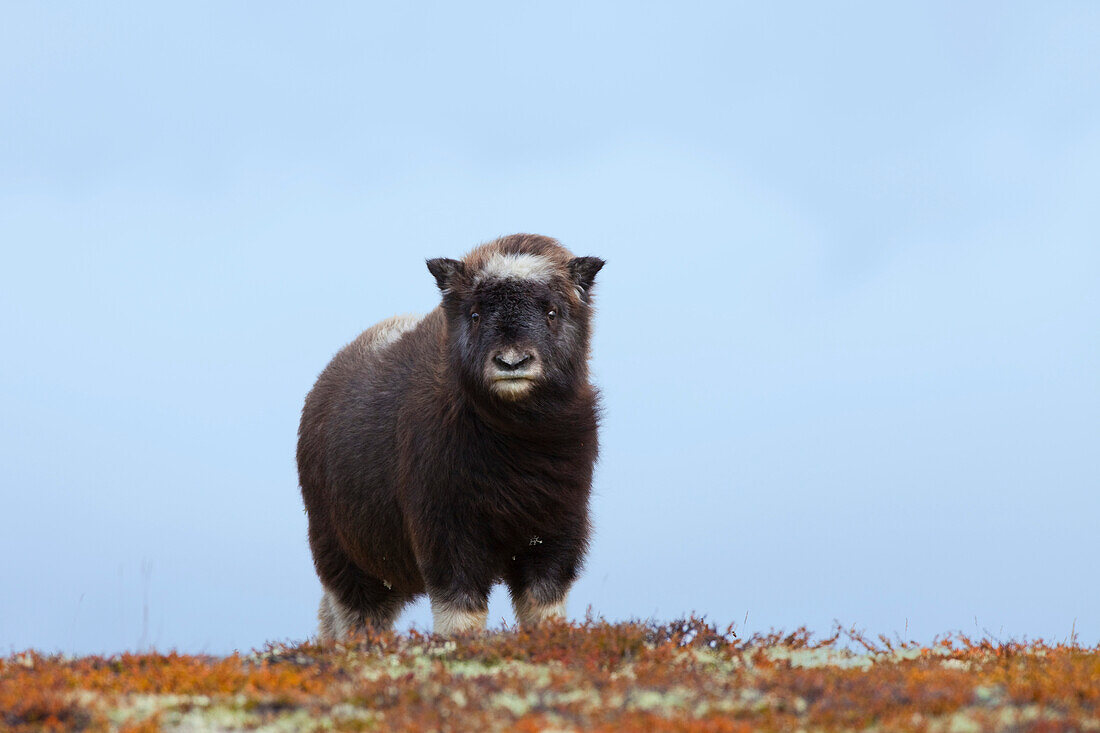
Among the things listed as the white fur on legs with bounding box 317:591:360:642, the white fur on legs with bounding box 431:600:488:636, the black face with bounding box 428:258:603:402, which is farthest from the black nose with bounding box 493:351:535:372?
the white fur on legs with bounding box 317:591:360:642

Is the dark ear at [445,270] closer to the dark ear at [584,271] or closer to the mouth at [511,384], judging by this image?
the dark ear at [584,271]

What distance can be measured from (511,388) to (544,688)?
3049 mm

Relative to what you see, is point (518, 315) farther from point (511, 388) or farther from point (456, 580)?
point (456, 580)

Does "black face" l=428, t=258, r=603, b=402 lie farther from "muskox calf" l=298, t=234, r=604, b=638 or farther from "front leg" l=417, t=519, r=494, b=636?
"front leg" l=417, t=519, r=494, b=636

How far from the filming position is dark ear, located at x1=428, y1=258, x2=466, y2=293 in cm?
973

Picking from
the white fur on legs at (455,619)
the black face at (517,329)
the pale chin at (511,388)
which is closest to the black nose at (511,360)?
the black face at (517,329)

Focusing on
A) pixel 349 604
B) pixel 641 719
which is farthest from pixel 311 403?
pixel 641 719

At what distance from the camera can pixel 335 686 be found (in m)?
6.46

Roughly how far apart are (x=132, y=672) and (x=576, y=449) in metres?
3.97

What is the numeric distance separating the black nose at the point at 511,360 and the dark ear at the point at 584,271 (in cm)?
109

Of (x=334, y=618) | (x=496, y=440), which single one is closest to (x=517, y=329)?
(x=496, y=440)

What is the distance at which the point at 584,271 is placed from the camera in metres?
9.84

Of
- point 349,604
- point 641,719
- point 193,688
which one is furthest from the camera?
point 349,604

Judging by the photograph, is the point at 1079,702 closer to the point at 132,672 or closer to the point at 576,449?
the point at 576,449
